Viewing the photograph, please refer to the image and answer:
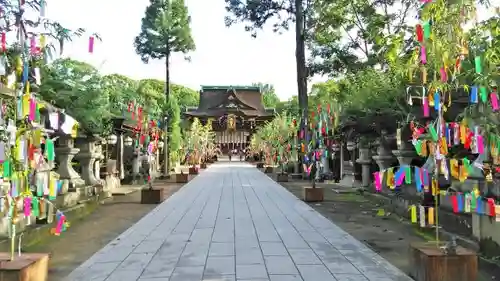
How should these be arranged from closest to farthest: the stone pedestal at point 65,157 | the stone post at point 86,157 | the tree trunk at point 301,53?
the stone pedestal at point 65,157
the stone post at point 86,157
the tree trunk at point 301,53

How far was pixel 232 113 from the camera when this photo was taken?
2208 inches

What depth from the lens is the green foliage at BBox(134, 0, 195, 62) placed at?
25.1 m

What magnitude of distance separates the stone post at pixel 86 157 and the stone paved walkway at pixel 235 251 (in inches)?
114

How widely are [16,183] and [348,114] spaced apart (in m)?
10.6

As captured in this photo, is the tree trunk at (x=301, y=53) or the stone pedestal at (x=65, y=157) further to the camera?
the tree trunk at (x=301, y=53)

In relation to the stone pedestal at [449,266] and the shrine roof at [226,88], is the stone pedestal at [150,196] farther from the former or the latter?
the shrine roof at [226,88]

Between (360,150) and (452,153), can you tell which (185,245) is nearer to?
(452,153)

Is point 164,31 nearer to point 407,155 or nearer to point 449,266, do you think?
point 407,155

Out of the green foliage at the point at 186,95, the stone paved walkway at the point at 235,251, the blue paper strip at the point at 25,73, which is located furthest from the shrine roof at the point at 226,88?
the blue paper strip at the point at 25,73

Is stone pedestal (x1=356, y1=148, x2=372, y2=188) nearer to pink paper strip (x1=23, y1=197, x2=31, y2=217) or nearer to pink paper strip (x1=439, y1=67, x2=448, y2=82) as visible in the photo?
pink paper strip (x1=439, y1=67, x2=448, y2=82)

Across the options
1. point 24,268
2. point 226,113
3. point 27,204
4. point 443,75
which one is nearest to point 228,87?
point 226,113

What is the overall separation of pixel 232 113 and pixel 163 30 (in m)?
31.2

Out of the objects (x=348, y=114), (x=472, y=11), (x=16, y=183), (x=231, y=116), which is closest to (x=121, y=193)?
(x=348, y=114)

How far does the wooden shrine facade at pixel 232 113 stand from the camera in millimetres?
55875
